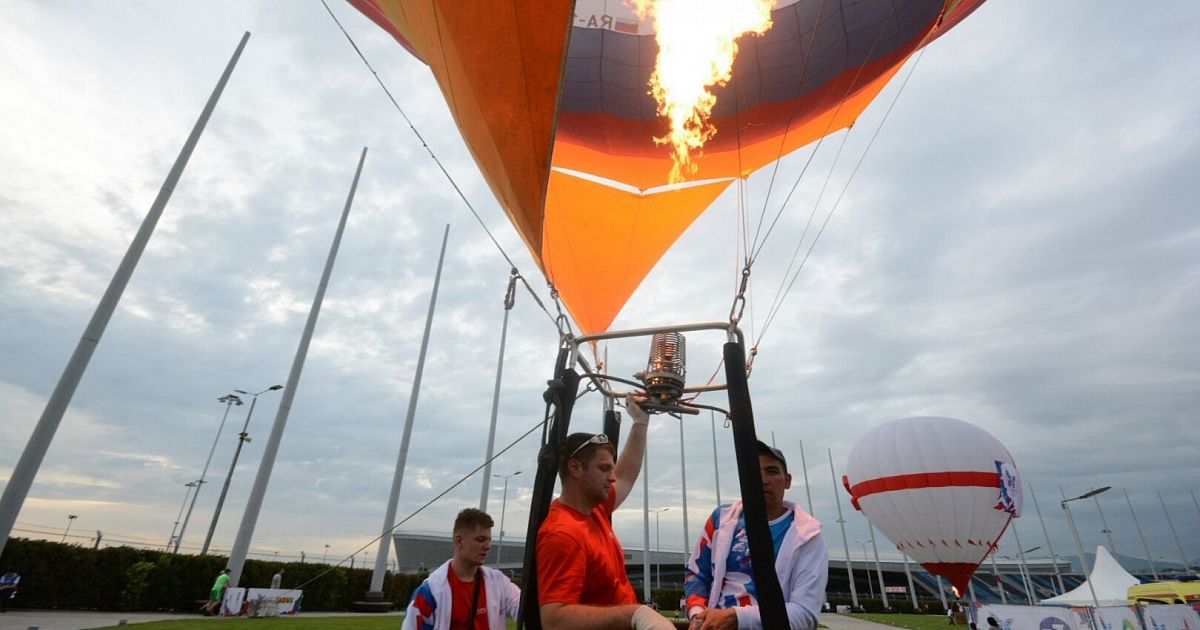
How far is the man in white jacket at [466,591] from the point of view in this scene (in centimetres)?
319

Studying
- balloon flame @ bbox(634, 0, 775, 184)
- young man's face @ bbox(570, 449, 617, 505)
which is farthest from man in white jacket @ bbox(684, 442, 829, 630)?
balloon flame @ bbox(634, 0, 775, 184)

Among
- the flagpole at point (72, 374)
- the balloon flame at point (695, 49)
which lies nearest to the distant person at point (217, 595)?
the flagpole at point (72, 374)

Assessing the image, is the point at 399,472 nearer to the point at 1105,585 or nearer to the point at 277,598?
the point at 277,598

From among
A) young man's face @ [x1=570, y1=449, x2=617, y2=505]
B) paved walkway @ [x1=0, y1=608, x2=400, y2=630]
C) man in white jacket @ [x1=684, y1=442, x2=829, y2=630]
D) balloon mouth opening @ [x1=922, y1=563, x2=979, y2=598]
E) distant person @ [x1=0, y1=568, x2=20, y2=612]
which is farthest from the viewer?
balloon mouth opening @ [x1=922, y1=563, x2=979, y2=598]

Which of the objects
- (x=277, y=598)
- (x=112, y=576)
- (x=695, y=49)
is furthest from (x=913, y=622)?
(x=695, y=49)

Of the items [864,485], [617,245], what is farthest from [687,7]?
[864,485]

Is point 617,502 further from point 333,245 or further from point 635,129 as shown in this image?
point 333,245

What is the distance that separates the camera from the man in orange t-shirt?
5.85ft

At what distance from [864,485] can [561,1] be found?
1523 centimetres

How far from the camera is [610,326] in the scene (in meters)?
7.78

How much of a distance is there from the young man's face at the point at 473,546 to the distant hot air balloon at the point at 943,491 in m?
13.4

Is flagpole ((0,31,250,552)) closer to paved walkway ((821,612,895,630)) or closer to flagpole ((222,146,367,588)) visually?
flagpole ((222,146,367,588))

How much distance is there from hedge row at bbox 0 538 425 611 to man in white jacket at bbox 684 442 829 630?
16.0 meters

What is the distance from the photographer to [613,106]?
704cm
